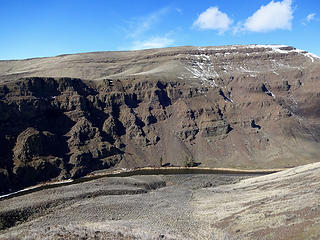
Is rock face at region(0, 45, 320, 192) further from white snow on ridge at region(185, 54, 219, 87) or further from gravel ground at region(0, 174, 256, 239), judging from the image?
gravel ground at region(0, 174, 256, 239)

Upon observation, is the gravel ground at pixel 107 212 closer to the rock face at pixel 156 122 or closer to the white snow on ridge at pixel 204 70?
the rock face at pixel 156 122

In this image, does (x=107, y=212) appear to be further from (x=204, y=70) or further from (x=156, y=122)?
(x=204, y=70)

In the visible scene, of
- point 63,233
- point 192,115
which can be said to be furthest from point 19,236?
point 192,115

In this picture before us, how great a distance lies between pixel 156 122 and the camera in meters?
137

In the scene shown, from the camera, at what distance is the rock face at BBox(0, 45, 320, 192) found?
330ft

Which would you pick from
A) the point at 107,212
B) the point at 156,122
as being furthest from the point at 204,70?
the point at 107,212

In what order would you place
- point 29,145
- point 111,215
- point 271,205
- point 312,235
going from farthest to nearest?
point 29,145, point 111,215, point 271,205, point 312,235

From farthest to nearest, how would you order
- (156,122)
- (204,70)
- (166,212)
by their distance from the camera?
1. (204,70)
2. (156,122)
3. (166,212)

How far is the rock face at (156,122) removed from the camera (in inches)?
3962

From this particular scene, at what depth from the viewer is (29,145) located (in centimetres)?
9644

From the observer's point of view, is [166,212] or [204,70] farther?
[204,70]

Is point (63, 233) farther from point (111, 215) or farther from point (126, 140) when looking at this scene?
point (126, 140)

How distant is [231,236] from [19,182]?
7185cm

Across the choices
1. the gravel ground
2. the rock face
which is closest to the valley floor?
the gravel ground
